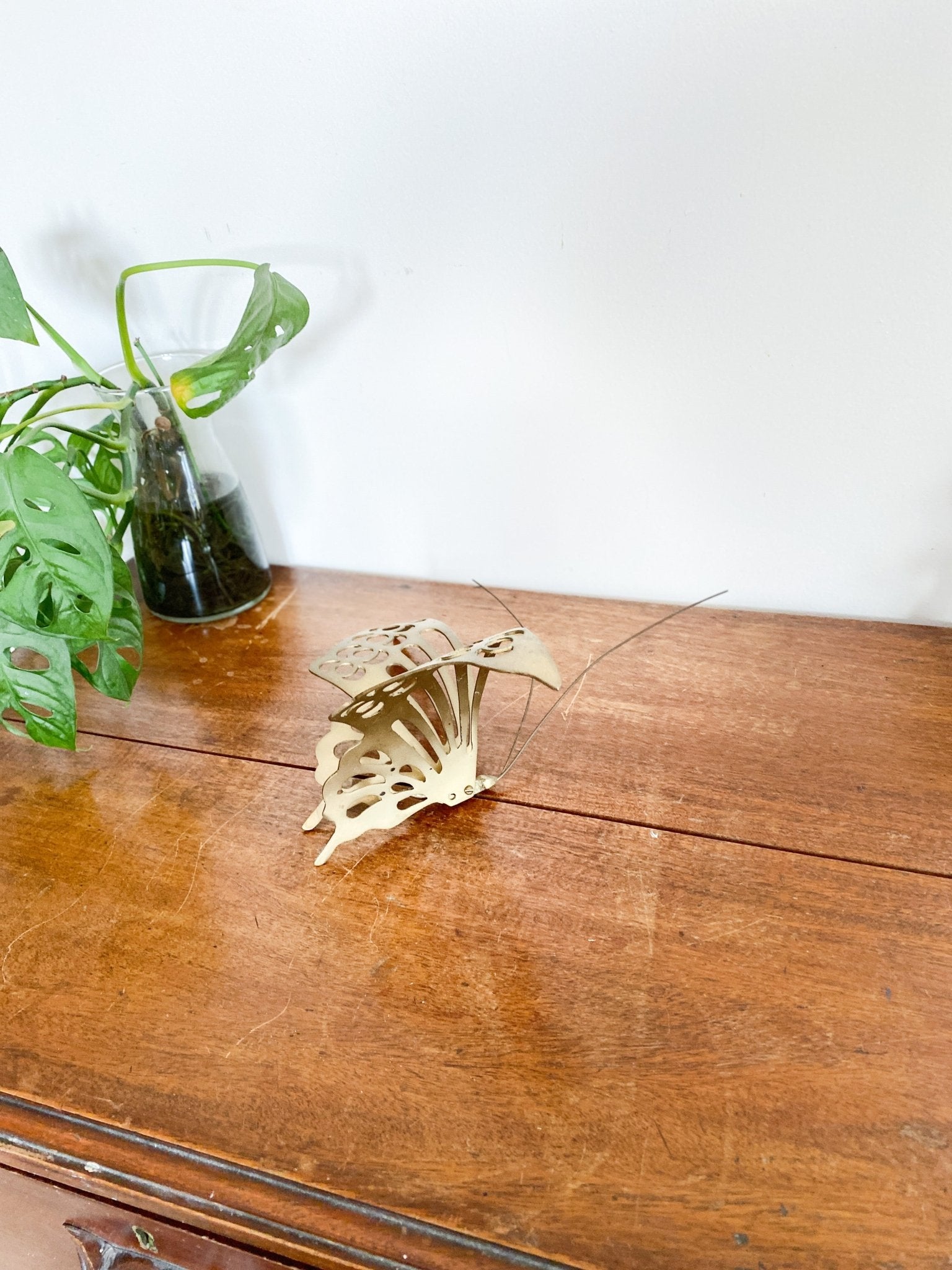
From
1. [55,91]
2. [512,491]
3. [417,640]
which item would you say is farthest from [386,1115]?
[55,91]

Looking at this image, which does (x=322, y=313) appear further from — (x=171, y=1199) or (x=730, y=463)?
(x=171, y=1199)

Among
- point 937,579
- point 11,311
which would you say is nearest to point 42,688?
point 11,311

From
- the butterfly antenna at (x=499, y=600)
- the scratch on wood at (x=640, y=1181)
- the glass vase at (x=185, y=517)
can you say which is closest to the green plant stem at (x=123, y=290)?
the glass vase at (x=185, y=517)

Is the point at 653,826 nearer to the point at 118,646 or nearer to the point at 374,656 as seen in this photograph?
the point at 374,656

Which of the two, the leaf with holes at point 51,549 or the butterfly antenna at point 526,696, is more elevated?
the leaf with holes at point 51,549

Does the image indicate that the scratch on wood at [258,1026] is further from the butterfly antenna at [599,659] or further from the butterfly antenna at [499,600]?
the butterfly antenna at [499,600]

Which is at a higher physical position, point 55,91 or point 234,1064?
point 55,91

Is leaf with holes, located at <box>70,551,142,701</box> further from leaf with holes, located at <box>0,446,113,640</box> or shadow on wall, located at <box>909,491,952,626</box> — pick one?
shadow on wall, located at <box>909,491,952,626</box>

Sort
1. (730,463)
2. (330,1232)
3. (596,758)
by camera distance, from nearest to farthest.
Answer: (330,1232) < (596,758) < (730,463)
